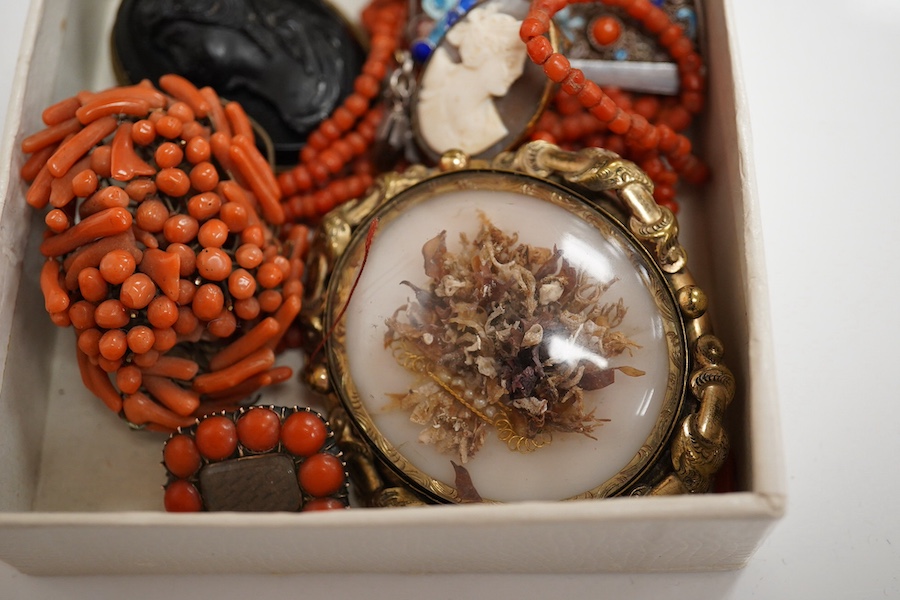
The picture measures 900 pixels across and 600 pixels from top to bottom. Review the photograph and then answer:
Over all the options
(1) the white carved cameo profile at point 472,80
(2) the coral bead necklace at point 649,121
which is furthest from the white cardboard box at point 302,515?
(1) the white carved cameo profile at point 472,80

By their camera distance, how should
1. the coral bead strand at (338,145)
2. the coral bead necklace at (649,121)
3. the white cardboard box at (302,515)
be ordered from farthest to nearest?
the coral bead strand at (338,145) → the coral bead necklace at (649,121) → the white cardboard box at (302,515)

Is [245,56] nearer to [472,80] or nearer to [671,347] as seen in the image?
[472,80]

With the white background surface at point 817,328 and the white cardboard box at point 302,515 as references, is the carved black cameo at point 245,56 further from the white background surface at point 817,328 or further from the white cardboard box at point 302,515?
the white background surface at point 817,328

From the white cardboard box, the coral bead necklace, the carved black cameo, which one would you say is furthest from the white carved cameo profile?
the white cardboard box

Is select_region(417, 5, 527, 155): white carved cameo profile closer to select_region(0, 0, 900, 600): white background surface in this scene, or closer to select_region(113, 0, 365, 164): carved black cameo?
select_region(113, 0, 365, 164): carved black cameo

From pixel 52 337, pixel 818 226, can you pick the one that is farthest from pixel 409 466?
pixel 818 226

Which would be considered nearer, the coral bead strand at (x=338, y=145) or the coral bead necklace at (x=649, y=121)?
the coral bead necklace at (x=649, y=121)

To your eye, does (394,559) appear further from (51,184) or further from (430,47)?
(430,47)
